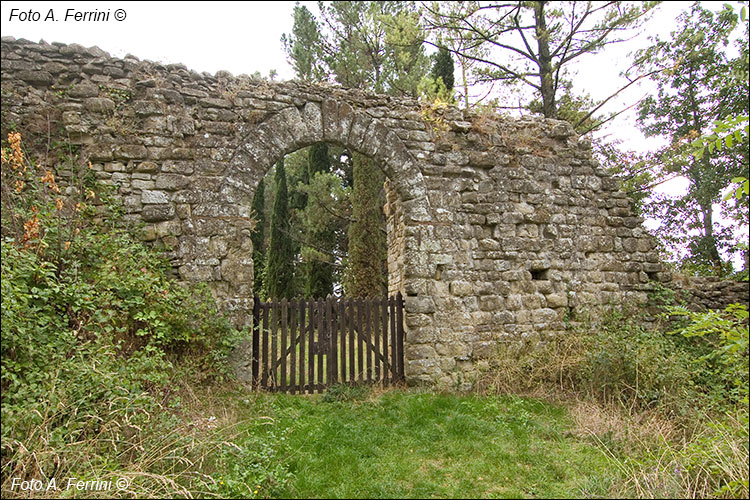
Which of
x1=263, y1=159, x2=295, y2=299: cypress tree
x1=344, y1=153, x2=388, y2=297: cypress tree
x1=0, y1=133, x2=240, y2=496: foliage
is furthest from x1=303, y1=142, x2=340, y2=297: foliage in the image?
x1=0, y1=133, x2=240, y2=496: foliage

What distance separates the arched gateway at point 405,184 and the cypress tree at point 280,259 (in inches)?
329

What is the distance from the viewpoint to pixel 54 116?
17.7ft

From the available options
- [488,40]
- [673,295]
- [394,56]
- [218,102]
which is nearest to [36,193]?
[218,102]

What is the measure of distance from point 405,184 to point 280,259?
9490 mm

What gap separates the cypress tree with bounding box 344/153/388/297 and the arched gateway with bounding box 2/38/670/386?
4446 mm

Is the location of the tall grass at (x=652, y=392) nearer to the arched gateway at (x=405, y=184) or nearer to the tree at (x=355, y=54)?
the arched gateway at (x=405, y=184)

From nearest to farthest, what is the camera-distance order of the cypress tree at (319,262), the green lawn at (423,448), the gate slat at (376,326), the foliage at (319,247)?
the green lawn at (423,448) < the gate slat at (376,326) < the foliage at (319,247) < the cypress tree at (319,262)

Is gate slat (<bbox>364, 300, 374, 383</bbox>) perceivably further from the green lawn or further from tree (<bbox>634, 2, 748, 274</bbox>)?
tree (<bbox>634, 2, 748, 274</bbox>)

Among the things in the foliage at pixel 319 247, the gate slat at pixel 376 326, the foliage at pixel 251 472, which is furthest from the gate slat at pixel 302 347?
the foliage at pixel 319 247

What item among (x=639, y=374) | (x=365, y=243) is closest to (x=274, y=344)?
(x=639, y=374)

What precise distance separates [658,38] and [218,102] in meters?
10.9

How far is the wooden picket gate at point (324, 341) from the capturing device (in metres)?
5.84

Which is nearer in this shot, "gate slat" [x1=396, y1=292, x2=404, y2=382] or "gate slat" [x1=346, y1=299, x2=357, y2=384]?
"gate slat" [x1=346, y1=299, x2=357, y2=384]

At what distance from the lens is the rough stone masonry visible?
5504 millimetres
